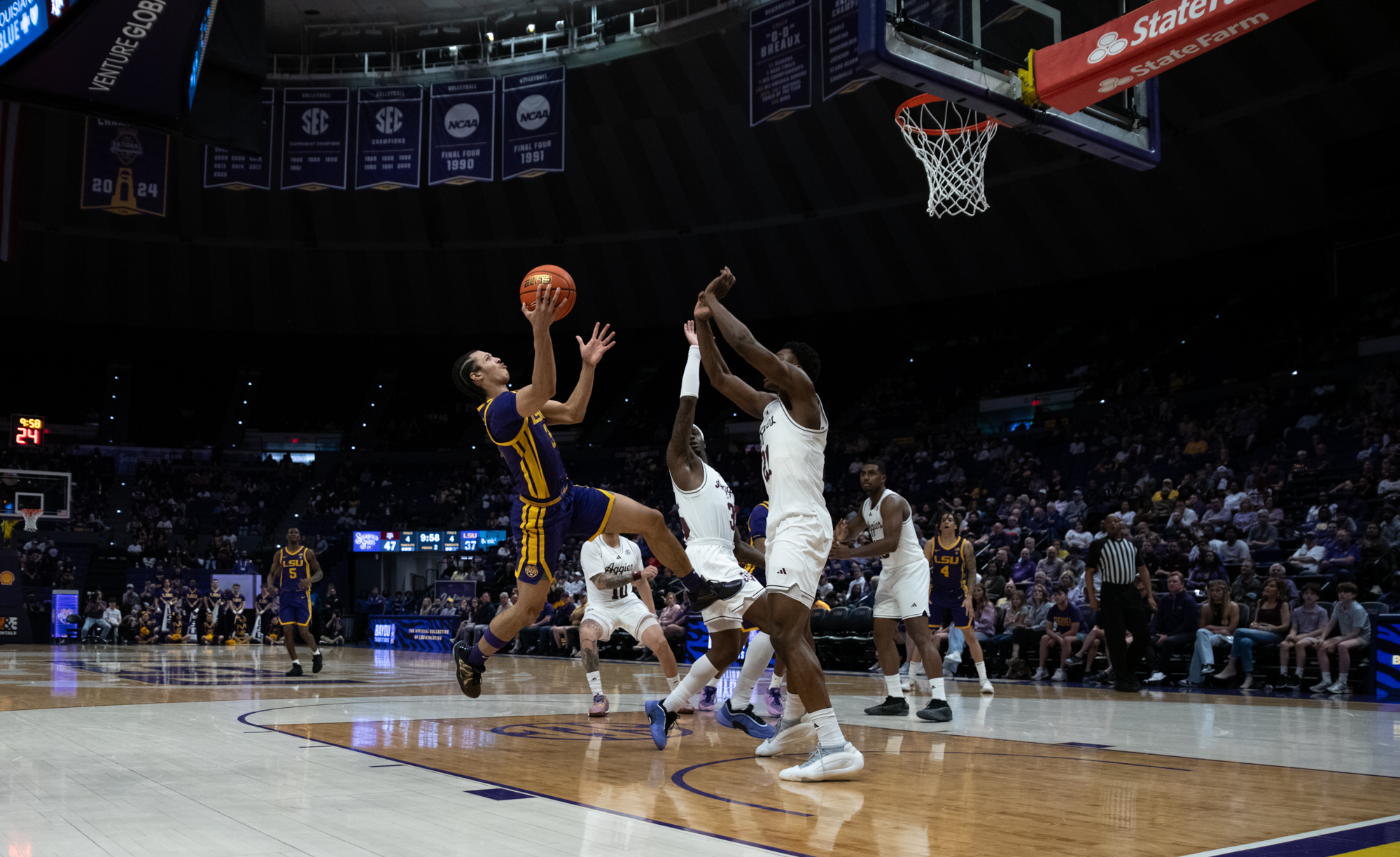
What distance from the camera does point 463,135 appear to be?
68.0 feet

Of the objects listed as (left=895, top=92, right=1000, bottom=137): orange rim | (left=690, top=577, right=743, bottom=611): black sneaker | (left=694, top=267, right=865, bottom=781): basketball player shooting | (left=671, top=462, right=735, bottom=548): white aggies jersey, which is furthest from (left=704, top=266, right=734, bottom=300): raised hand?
(left=895, top=92, right=1000, bottom=137): orange rim

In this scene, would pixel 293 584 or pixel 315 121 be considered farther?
pixel 315 121

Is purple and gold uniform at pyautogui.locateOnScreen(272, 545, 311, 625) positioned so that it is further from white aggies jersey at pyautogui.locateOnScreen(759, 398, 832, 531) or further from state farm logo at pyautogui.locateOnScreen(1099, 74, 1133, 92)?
state farm logo at pyautogui.locateOnScreen(1099, 74, 1133, 92)

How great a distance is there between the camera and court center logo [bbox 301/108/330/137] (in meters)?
21.0

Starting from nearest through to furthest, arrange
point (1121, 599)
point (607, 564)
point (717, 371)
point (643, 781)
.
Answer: point (643, 781) → point (717, 371) → point (607, 564) → point (1121, 599)

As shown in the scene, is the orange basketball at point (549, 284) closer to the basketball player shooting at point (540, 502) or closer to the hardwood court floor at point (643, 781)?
the basketball player shooting at point (540, 502)

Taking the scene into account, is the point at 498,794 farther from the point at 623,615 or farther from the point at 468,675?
the point at 623,615

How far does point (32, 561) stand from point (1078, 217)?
27778 mm

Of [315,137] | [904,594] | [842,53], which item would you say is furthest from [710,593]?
[315,137]

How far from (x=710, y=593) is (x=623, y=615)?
300 cm

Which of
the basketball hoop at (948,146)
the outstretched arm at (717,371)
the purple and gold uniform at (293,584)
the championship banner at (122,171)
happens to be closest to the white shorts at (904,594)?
the outstretched arm at (717,371)

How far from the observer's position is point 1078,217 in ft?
82.8

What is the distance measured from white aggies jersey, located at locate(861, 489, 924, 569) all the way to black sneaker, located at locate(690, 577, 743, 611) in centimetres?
252

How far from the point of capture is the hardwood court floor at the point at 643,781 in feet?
12.6
